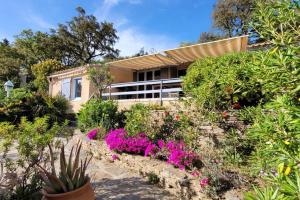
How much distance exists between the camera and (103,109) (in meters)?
9.54

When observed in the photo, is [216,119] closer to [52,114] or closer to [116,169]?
[116,169]

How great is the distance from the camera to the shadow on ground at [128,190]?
472 centimetres

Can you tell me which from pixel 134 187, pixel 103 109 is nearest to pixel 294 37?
pixel 134 187

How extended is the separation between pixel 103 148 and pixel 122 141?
1.21 m

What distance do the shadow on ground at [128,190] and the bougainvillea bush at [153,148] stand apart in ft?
2.70

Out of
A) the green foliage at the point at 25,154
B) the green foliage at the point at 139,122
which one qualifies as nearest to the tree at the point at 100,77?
the green foliage at the point at 139,122

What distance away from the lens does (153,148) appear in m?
6.22

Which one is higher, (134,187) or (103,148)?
(103,148)

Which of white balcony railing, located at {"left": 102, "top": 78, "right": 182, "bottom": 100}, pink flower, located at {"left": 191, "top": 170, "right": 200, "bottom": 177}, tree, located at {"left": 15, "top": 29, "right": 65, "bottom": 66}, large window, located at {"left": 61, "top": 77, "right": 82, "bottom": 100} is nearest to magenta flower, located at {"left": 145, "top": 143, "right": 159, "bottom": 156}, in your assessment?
pink flower, located at {"left": 191, "top": 170, "right": 200, "bottom": 177}

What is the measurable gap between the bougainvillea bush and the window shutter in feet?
38.1

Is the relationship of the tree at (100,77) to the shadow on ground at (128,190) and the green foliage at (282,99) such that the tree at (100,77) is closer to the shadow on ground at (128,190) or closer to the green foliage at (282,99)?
the shadow on ground at (128,190)

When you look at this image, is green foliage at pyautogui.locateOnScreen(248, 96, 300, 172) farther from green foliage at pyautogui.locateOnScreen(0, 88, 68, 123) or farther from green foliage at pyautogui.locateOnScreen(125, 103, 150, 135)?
green foliage at pyautogui.locateOnScreen(0, 88, 68, 123)

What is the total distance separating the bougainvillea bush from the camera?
17.2 ft

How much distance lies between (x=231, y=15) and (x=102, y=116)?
20.9 meters
